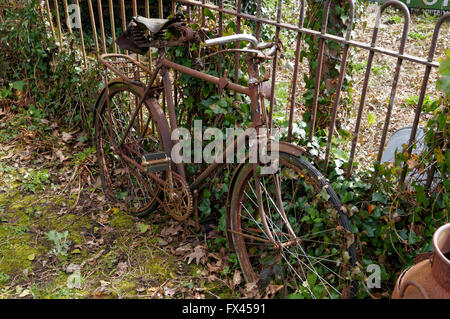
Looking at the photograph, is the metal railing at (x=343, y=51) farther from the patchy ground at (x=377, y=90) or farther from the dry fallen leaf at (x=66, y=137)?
the dry fallen leaf at (x=66, y=137)

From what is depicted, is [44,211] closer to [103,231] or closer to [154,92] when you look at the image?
[103,231]

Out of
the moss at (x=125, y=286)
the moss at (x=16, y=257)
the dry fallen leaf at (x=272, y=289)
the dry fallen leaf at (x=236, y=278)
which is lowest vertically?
the moss at (x=16, y=257)

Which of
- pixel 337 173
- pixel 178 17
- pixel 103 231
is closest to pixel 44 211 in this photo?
pixel 103 231

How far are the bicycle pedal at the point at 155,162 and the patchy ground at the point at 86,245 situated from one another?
23.7 inches

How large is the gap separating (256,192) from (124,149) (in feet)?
5.01

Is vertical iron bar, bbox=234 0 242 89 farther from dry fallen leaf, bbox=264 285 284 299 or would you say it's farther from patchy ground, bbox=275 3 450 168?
dry fallen leaf, bbox=264 285 284 299

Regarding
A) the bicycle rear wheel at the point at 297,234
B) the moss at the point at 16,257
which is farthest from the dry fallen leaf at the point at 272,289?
the moss at the point at 16,257

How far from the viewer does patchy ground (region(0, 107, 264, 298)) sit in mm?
3062

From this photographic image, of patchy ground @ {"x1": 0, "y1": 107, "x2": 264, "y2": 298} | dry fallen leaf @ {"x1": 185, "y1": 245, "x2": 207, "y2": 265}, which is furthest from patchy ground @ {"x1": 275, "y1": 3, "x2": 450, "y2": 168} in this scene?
patchy ground @ {"x1": 0, "y1": 107, "x2": 264, "y2": 298}

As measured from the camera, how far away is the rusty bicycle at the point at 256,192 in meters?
2.55

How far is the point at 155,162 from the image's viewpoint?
10.6ft

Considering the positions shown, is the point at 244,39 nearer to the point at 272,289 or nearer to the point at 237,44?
the point at 237,44

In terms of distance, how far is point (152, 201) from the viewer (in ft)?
11.8

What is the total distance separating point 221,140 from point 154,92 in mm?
644
